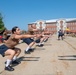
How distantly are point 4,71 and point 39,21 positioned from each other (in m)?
172

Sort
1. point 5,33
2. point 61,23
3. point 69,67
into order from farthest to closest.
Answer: point 61,23 < point 5,33 < point 69,67

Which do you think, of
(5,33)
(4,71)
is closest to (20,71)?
(4,71)

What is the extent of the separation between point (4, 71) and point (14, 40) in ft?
4.89

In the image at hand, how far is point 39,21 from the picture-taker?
18088cm

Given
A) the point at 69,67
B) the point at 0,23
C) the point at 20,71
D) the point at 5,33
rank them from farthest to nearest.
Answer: the point at 0,23, the point at 5,33, the point at 69,67, the point at 20,71

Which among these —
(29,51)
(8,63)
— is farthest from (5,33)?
(29,51)

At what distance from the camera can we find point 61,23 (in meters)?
180

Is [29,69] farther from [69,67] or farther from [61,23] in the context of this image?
[61,23]

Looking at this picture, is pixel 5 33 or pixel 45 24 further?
pixel 45 24

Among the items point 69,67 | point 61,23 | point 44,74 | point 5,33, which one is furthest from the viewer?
point 61,23

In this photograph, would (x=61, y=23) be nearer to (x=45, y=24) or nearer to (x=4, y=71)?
(x=45, y=24)

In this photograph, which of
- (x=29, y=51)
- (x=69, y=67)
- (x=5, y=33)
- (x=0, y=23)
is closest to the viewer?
(x=69, y=67)

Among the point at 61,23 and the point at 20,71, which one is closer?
the point at 20,71

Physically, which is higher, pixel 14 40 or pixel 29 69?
pixel 14 40
